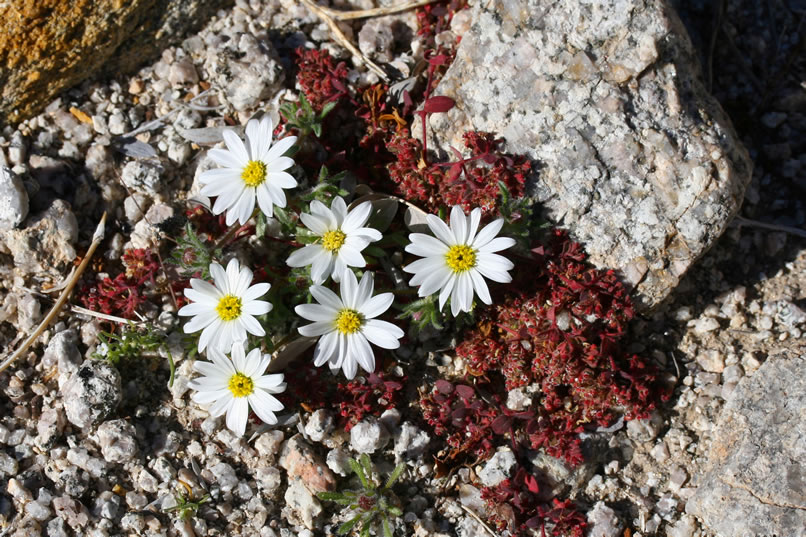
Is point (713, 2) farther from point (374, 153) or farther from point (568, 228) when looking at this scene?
point (374, 153)

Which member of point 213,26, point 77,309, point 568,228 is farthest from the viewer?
point 213,26

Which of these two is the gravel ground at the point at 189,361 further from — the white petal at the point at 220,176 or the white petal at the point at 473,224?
the white petal at the point at 473,224

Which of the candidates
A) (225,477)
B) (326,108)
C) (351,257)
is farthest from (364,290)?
(225,477)

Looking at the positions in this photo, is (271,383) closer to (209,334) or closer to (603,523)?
(209,334)

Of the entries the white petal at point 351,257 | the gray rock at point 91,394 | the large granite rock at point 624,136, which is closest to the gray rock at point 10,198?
the gray rock at point 91,394

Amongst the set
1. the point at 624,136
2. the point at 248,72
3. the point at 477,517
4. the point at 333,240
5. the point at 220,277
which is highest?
the point at 248,72

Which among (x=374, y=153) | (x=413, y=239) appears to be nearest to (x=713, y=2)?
(x=374, y=153)
